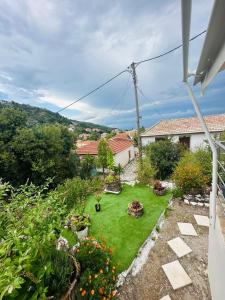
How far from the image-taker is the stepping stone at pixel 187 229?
16.3ft

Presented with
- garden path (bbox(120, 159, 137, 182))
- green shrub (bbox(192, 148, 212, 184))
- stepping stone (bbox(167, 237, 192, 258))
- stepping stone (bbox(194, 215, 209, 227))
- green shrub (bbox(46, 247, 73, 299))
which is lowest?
garden path (bbox(120, 159, 137, 182))

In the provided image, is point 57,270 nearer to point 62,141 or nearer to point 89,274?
point 89,274

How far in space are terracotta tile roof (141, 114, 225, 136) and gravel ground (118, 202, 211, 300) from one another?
14855mm

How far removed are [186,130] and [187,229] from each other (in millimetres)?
15129

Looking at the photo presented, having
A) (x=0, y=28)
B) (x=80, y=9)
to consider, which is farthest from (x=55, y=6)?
(x=0, y=28)

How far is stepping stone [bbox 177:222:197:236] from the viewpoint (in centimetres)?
498

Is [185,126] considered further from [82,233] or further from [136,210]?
[82,233]

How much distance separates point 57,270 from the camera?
2.43 m

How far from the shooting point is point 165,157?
1242 cm

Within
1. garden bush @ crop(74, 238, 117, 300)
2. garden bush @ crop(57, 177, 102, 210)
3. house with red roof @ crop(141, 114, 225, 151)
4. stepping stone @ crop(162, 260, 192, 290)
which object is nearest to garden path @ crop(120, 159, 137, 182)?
garden bush @ crop(57, 177, 102, 210)

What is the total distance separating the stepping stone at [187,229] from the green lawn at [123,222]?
913 millimetres

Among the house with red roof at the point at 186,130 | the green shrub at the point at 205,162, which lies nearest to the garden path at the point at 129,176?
the green shrub at the point at 205,162

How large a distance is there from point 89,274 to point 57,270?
109 cm

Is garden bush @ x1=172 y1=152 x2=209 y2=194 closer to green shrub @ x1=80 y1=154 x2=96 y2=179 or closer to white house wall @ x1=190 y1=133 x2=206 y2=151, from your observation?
green shrub @ x1=80 y1=154 x2=96 y2=179
